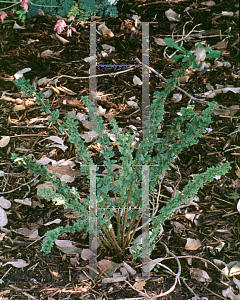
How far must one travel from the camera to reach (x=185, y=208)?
122cm

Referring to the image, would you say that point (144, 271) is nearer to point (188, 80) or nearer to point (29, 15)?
point (188, 80)

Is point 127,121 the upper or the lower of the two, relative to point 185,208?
upper

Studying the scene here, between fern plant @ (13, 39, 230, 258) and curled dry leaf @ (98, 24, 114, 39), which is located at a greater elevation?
curled dry leaf @ (98, 24, 114, 39)

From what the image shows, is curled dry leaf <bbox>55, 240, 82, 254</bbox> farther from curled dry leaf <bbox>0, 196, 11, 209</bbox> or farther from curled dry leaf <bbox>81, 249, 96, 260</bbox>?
curled dry leaf <bbox>0, 196, 11, 209</bbox>

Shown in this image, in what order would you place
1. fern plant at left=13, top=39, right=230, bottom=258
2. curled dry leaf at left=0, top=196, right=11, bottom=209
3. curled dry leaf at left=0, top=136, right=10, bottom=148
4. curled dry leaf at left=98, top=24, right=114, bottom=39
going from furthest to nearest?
1. curled dry leaf at left=98, top=24, right=114, bottom=39
2. curled dry leaf at left=0, top=136, right=10, bottom=148
3. curled dry leaf at left=0, top=196, right=11, bottom=209
4. fern plant at left=13, top=39, right=230, bottom=258

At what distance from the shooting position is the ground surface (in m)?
1.04

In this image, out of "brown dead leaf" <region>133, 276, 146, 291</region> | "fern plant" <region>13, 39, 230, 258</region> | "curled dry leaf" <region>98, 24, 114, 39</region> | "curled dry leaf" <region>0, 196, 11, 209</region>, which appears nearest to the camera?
"fern plant" <region>13, 39, 230, 258</region>

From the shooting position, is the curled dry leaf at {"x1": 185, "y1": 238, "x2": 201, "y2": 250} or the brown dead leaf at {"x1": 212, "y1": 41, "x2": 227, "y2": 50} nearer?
the curled dry leaf at {"x1": 185, "y1": 238, "x2": 201, "y2": 250}

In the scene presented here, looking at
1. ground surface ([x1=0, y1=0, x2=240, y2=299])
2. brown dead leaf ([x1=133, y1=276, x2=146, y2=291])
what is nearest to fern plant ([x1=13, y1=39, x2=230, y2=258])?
brown dead leaf ([x1=133, y1=276, x2=146, y2=291])

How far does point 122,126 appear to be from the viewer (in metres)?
1.39

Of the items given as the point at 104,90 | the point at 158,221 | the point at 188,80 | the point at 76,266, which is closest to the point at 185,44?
the point at 188,80

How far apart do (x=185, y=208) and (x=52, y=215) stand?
55 centimetres

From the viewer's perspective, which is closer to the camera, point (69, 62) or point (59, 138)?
point (59, 138)

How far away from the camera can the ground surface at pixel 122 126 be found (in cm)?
104
